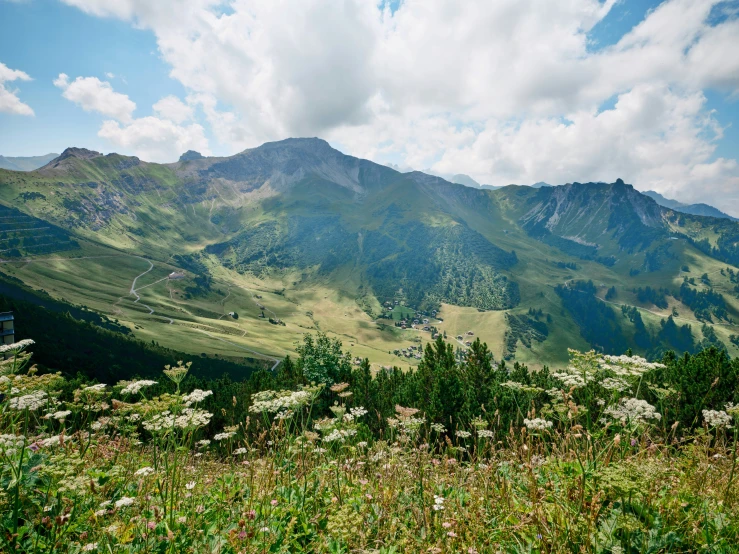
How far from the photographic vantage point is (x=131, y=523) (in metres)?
4.77

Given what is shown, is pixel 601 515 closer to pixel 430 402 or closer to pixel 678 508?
pixel 678 508

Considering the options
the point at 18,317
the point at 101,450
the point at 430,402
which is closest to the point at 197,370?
the point at 18,317

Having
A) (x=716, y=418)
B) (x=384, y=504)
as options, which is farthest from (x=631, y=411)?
(x=384, y=504)

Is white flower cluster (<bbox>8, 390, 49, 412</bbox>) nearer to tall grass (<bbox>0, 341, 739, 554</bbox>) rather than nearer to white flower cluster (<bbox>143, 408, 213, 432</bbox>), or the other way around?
tall grass (<bbox>0, 341, 739, 554</bbox>)

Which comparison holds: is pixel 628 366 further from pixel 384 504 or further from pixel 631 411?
pixel 384 504

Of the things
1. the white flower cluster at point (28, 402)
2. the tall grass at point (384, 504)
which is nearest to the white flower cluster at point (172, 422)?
the tall grass at point (384, 504)

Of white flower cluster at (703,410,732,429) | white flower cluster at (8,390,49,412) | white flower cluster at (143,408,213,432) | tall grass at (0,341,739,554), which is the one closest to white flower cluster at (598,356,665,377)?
tall grass at (0,341,739,554)

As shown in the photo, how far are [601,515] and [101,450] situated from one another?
9487 millimetres

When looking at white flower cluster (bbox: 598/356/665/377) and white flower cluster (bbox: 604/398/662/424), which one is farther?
white flower cluster (bbox: 598/356/665/377)

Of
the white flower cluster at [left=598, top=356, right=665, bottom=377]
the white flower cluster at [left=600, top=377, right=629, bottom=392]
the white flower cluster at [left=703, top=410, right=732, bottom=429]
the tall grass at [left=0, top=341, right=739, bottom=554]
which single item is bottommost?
the tall grass at [left=0, top=341, right=739, bottom=554]

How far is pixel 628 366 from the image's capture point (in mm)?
6570

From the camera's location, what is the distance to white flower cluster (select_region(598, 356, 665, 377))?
603 centimetres

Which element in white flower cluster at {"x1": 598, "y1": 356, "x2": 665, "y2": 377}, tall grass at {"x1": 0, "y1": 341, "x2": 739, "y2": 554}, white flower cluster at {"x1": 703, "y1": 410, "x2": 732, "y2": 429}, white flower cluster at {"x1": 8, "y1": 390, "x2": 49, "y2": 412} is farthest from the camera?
white flower cluster at {"x1": 703, "y1": 410, "x2": 732, "y2": 429}

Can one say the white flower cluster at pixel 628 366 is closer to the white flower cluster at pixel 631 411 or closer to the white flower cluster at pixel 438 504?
the white flower cluster at pixel 631 411
